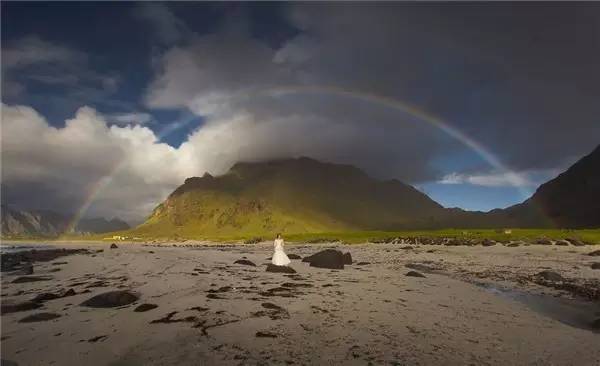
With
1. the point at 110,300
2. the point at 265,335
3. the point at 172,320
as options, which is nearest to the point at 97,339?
the point at 172,320

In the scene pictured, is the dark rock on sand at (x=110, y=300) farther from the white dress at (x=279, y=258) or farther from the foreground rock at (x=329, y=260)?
the foreground rock at (x=329, y=260)

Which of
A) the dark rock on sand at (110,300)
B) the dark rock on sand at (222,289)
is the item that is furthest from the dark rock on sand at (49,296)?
the dark rock on sand at (222,289)

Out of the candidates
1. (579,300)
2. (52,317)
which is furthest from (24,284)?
(579,300)

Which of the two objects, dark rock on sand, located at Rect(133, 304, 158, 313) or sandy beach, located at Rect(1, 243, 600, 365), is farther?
dark rock on sand, located at Rect(133, 304, 158, 313)

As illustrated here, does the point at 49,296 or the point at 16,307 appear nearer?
the point at 16,307

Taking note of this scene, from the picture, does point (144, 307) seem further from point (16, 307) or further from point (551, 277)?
point (551, 277)

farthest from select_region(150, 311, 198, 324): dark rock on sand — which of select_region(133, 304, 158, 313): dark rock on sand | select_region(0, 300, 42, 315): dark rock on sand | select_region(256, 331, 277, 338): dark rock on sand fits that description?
select_region(0, 300, 42, 315): dark rock on sand

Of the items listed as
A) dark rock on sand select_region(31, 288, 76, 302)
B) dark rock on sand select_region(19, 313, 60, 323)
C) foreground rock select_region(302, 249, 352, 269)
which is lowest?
dark rock on sand select_region(19, 313, 60, 323)

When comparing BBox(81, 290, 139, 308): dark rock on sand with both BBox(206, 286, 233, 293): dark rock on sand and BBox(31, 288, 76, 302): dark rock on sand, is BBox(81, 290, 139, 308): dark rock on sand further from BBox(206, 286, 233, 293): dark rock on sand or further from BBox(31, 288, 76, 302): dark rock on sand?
BBox(206, 286, 233, 293): dark rock on sand

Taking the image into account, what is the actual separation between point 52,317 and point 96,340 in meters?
3.84

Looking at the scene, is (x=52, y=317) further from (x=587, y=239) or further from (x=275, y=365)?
(x=587, y=239)

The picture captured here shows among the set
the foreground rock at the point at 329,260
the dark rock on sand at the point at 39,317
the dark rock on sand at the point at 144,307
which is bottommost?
the dark rock on sand at the point at 39,317

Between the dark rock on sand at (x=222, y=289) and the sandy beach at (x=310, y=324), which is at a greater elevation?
the dark rock on sand at (x=222, y=289)

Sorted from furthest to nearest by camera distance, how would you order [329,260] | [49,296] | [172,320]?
[329,260], [49,296], [172,320]
